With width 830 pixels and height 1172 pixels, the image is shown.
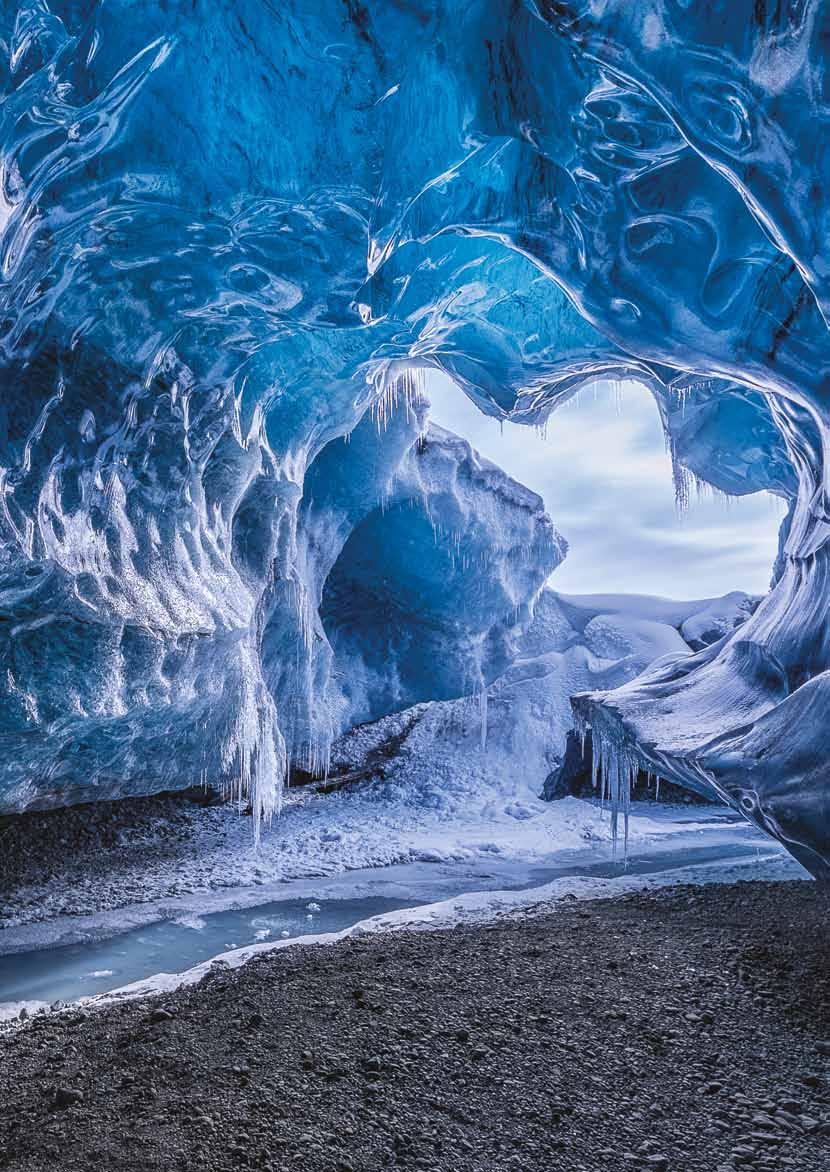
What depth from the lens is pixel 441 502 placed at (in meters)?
13.4

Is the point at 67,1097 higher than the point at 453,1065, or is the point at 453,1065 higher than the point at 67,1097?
the point at 453,1065

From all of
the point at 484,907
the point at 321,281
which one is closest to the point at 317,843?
the point at 484,907

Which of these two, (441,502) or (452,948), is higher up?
(441,502)

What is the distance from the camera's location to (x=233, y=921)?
743 centimetres

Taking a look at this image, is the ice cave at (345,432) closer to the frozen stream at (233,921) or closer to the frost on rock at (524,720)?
the frozen stream at (233,921)

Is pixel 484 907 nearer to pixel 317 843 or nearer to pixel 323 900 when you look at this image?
pixel 323 900

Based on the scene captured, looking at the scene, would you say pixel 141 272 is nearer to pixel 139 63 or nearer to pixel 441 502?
pixel 139 63

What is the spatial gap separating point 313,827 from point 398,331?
354 inches

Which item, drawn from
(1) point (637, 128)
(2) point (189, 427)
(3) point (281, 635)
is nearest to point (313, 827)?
(3) point (281, 635)

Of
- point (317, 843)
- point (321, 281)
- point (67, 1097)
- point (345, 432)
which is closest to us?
point (67, 1097)

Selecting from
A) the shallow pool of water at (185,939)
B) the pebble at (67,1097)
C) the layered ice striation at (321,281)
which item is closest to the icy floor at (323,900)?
the shallow pool of water at (185,939)

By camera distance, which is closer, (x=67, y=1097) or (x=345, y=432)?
(x=67, y=1097)

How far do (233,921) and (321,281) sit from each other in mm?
6822

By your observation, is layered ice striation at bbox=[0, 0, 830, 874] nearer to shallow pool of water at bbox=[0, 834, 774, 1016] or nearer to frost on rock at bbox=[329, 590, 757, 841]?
shallow pool of water at bbox=[0, 834, 774, 1016]
